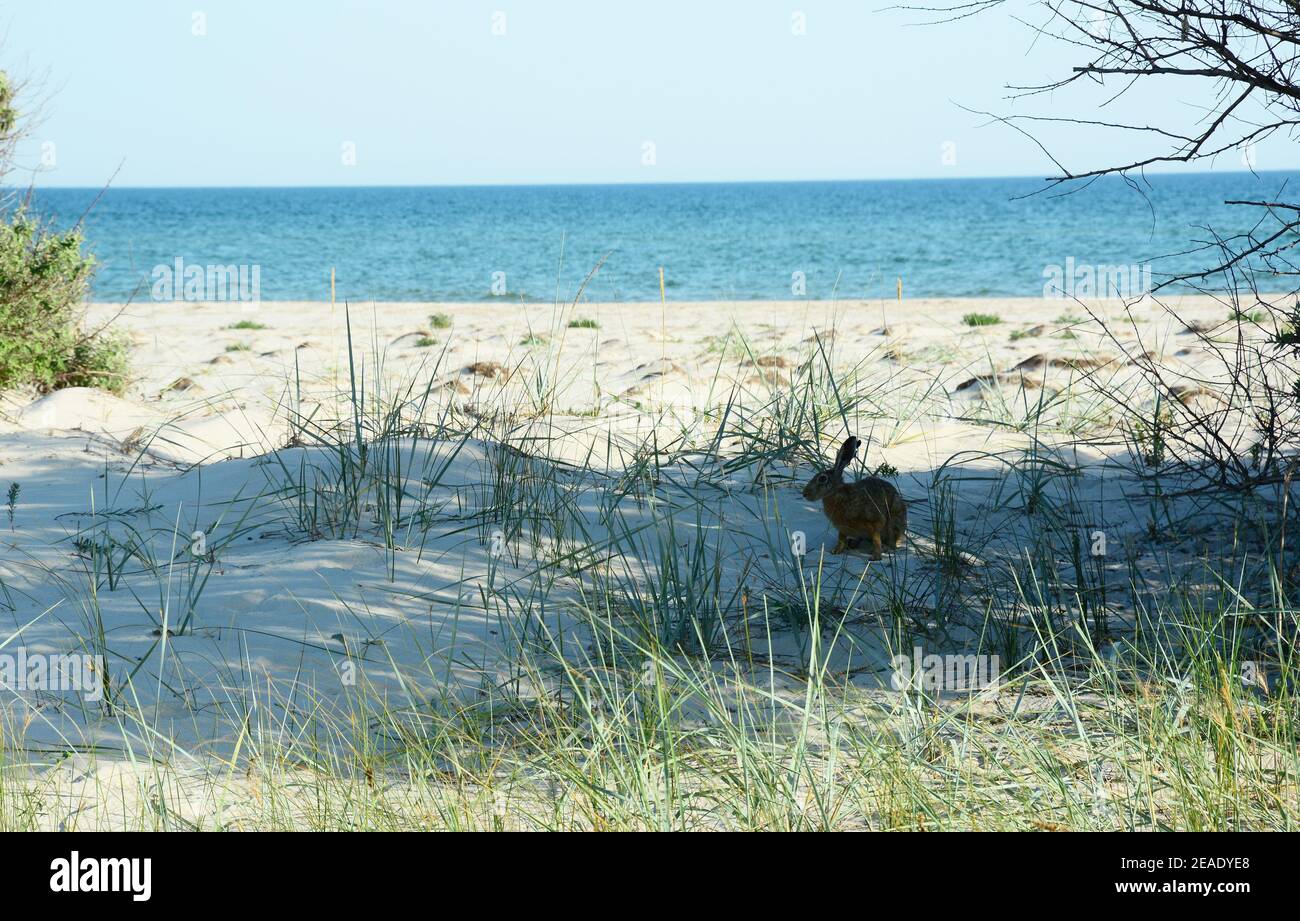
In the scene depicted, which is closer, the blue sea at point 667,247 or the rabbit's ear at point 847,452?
the rabbit's ear at point 847,452

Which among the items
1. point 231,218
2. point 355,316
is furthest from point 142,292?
point 231,218

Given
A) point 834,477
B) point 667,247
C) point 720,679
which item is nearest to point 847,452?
point 834,477

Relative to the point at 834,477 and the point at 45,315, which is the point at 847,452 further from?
the point at 45,315

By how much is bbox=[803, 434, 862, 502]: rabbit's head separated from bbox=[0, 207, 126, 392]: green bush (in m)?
6.02

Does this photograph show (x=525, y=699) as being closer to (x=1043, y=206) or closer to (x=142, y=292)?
(x=142, y=292)

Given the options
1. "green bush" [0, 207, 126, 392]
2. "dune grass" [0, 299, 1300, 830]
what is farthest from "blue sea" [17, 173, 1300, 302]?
"dune grass" [0, 299, 1300, 830]

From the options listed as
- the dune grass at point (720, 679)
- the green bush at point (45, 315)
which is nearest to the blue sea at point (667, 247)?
the green bush at point (45, 315)

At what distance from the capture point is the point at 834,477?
3871mm

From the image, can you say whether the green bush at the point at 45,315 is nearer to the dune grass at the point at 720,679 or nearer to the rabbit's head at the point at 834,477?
the dune grass at the point at 720,679

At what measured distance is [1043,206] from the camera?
194 ft

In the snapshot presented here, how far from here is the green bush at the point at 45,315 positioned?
746cm
